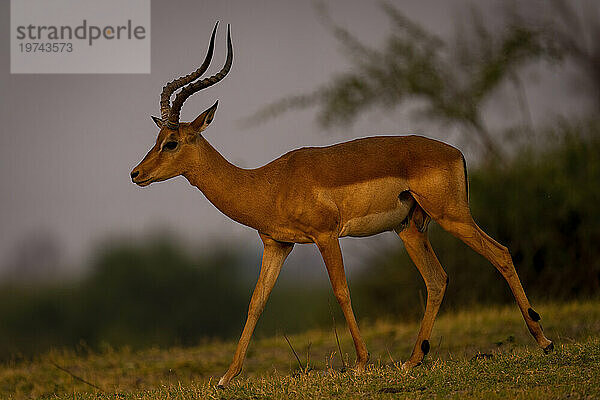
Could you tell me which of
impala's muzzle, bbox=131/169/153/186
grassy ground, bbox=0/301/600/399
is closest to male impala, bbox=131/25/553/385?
impala's muzzle, bbox=131/169/153/186

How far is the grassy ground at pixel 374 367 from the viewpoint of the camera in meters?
6.45

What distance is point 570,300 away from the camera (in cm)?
1573

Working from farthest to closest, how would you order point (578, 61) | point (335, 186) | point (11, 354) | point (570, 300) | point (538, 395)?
point (578, 61)
point (570, 300)
point (11, 354)
point (335, 186)
point (538, 395)

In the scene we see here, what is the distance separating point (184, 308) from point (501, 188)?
6.90m

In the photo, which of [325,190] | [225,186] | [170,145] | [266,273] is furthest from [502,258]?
[170,145]

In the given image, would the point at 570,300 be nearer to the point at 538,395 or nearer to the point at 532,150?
the point at 532,150

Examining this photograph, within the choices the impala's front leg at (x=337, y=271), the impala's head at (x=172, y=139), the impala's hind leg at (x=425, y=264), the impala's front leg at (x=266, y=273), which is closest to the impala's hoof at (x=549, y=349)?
the impala's hind leg at (x=425, y=264)

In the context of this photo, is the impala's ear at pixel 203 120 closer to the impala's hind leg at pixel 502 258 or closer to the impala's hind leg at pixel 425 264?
the impala's hind leg at pixel 425 264

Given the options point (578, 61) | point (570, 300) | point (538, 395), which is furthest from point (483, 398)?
point (578, 61)

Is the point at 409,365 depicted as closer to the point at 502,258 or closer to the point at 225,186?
the point at 502,258

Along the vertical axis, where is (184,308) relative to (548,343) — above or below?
below

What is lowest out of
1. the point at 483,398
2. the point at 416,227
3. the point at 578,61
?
the point at 483,398

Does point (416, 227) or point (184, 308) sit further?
point (184, 308)

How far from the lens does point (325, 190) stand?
752 cm
